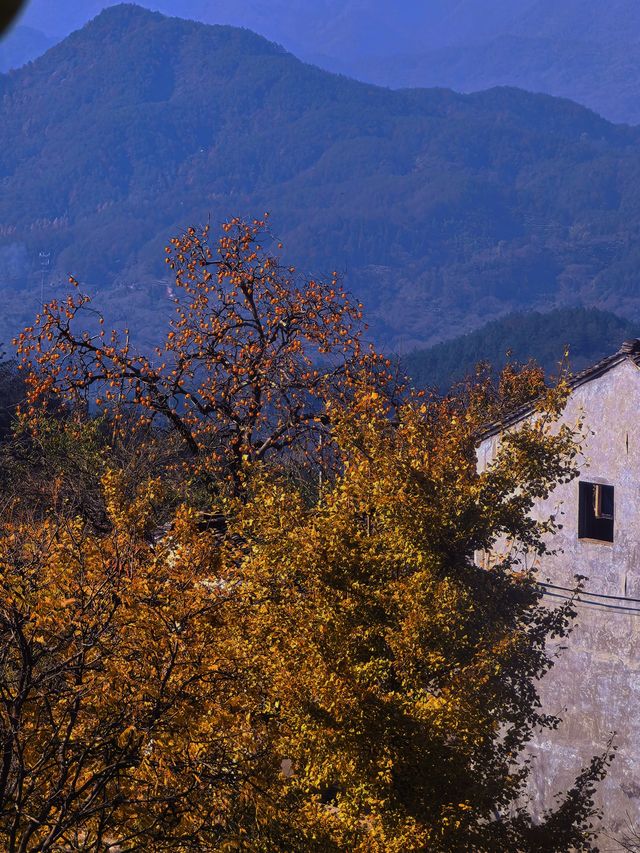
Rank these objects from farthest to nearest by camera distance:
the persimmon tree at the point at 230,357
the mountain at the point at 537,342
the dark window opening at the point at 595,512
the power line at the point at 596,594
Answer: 1. the mountain at the point at 537,342
2. the dark window opening at the point at 595,512
3. the persimmon tree at the point at 230,357
4. the power line at the point at 596,594

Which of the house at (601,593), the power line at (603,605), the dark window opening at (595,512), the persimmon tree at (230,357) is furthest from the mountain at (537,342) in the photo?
the power line at (603,605)

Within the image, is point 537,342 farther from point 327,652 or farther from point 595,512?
point 327,652

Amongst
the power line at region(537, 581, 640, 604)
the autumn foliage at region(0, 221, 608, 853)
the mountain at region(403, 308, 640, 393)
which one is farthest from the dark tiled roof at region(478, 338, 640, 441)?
the mountain at region(403, 308, 640, 393)

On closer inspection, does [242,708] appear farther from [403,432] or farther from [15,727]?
[403,432]

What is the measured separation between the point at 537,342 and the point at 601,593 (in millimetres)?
150305

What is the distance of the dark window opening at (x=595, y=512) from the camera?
2441 centimetres

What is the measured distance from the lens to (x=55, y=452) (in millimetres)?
32438

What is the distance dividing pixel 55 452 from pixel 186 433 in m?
9.24

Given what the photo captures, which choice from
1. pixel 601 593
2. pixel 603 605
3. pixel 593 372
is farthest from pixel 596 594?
pixel 593 372

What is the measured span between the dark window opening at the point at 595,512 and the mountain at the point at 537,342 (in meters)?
126

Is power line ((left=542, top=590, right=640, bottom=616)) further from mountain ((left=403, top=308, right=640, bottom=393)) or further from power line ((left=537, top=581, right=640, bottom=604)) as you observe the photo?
mountain ((left=403, top=308, right=640, bottom=393))

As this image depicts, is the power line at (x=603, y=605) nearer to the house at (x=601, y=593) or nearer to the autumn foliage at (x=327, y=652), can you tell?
the house at (x=601, y=593)

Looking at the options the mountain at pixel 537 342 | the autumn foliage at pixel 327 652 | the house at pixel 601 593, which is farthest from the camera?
the mountain at pixel 537 342

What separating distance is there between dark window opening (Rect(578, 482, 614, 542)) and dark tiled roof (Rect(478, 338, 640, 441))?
1.97 metres
